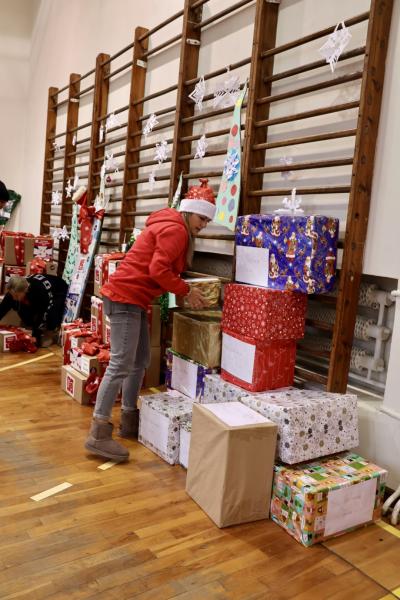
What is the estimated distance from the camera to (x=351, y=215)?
2.30 meters

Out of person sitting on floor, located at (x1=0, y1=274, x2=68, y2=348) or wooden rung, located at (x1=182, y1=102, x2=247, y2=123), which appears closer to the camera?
wooden rung, located at (x1=182, y1=102, x2=247, y2=123)

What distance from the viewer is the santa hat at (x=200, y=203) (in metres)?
2.54

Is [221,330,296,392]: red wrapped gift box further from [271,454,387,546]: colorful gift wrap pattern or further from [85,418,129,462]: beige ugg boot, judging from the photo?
[85,418,129,462]: beige ugg boot

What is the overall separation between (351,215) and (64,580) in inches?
69.8

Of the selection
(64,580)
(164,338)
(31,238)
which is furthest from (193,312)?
(31,238)

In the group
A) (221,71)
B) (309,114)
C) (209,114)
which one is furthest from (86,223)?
(309,114)

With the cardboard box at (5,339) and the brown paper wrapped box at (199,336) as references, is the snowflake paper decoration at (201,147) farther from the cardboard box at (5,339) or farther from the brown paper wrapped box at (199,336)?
the cardboard box at (5,339)

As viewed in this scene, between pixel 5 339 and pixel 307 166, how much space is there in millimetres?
2960

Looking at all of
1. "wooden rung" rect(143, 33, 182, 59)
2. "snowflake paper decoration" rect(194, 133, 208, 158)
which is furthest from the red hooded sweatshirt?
"wooden rung" rect(143, 33, 182, 59)

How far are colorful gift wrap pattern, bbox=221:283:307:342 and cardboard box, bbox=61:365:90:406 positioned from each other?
116cm

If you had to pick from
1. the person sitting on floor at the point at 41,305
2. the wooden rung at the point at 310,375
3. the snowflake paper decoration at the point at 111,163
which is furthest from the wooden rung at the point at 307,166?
the person sitting on floor at the point at 41,305

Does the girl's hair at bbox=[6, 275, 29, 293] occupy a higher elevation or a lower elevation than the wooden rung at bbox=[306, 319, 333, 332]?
lower

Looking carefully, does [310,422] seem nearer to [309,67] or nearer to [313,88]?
[313,88]

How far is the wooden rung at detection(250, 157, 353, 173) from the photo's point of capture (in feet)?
7.80
